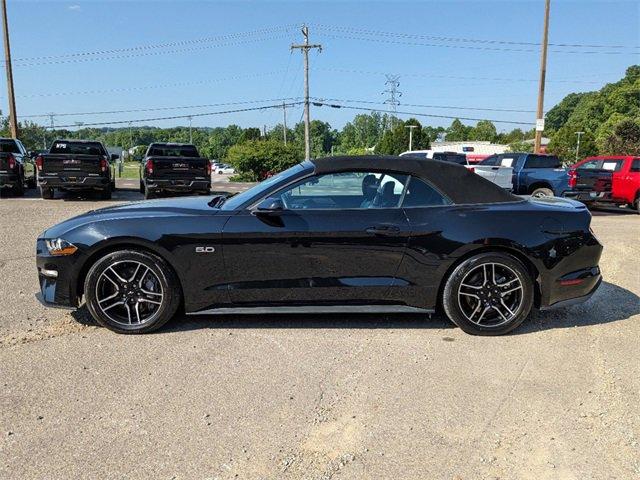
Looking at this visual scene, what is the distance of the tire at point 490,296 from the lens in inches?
177

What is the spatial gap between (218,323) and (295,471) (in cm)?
223

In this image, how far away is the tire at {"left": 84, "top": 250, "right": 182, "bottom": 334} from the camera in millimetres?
4348

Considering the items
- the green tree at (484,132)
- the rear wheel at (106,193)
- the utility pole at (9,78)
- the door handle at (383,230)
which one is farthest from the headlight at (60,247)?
the green tree at (484,132)

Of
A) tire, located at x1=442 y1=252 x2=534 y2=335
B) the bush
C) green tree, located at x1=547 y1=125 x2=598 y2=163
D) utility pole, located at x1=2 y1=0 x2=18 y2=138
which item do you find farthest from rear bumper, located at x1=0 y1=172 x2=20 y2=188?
green tree, located at x1=547 y1=125 x2=598 y2=163

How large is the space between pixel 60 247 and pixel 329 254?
7.11ft

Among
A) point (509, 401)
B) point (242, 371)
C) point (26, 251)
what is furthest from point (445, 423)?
point (26, 251)

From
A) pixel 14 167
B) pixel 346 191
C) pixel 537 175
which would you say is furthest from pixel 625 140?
pixel 346 191

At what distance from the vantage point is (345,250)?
437 cm

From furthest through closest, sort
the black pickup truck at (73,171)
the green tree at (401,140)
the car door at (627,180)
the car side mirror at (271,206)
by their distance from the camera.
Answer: the green tree at (401,140)
the car door at (627,180)
the black pickup truck at (73,171)
the car side mirror at (271,206)

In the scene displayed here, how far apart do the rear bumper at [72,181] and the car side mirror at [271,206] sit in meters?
11.7

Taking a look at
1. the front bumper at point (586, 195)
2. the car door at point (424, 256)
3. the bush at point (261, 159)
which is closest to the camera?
the car door at point (424, 256)

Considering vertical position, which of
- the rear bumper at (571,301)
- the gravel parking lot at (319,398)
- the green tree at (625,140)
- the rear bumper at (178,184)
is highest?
the green tree at (625,140)

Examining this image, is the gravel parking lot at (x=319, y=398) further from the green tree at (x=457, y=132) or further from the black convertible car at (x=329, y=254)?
the green tree at (x=457, y=132)

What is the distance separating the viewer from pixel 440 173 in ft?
15.4
